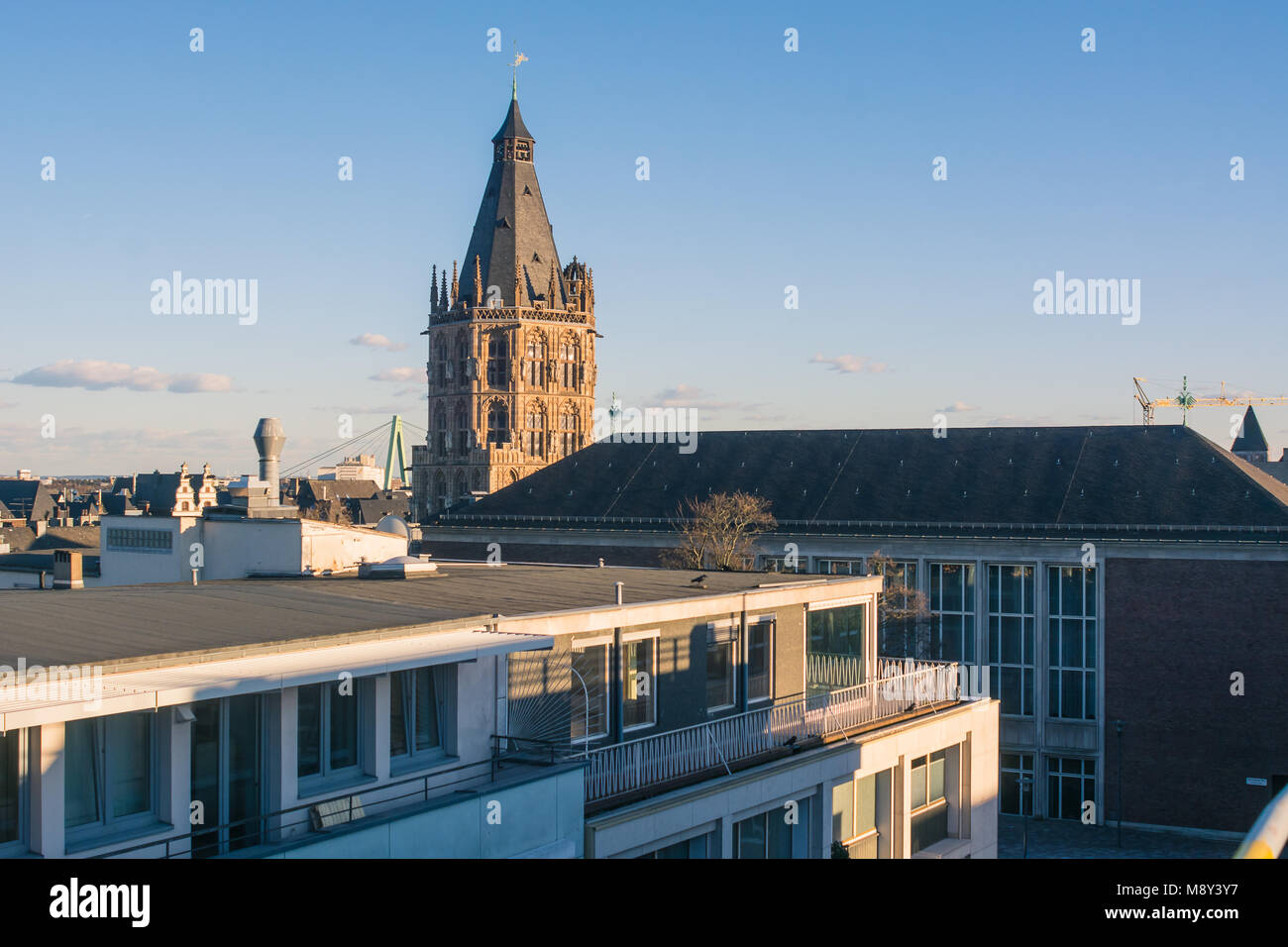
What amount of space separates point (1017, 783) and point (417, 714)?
136 ft

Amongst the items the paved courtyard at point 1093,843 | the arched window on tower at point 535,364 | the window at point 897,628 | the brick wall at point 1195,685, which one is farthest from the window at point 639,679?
the arched window on tower at point 535,364

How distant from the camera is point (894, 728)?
824 inches

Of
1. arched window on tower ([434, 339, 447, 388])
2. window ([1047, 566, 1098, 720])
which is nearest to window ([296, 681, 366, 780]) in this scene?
window ([1047, 566, 1098, 720])

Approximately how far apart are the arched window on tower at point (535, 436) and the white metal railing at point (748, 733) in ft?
280

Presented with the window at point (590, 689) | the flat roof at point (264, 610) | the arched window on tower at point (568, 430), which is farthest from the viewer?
the arched window on tower at point (568, 430)

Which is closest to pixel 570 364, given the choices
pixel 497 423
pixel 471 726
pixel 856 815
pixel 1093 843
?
pixel 497 423

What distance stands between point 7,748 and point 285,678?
2305 millimetres

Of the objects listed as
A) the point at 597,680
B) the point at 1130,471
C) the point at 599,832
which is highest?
the point at 1130,471

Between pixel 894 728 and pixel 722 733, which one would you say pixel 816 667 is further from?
pixel 722 733

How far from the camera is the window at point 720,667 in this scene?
20.0 metres

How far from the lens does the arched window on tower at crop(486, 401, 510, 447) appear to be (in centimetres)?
10650

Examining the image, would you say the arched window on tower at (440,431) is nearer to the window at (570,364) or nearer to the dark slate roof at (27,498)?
the window at (570,364)

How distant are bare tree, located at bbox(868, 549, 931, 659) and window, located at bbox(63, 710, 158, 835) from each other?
40.4 meters
